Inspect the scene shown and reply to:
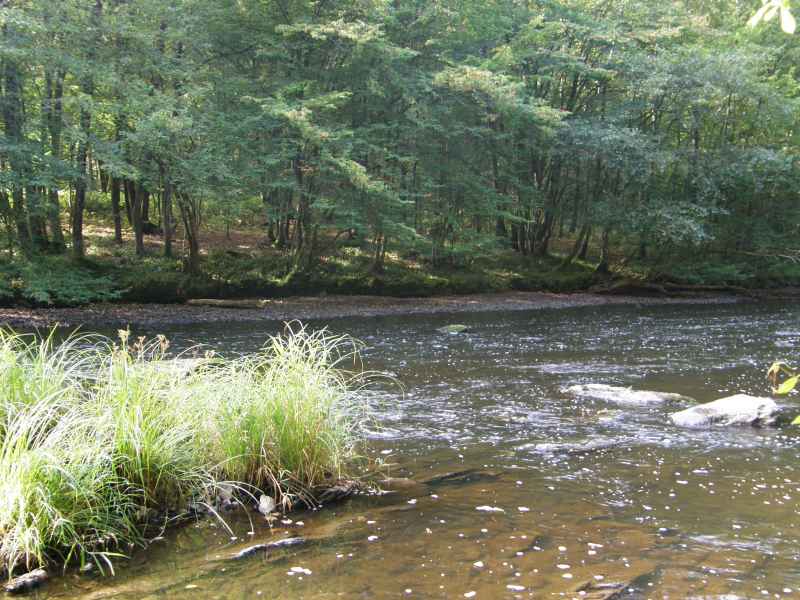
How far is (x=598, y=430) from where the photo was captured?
26.0 feet

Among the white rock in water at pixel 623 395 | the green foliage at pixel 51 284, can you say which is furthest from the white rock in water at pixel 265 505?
the green foliage at pixel 51 284

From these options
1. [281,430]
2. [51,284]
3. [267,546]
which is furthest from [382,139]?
[267,546]

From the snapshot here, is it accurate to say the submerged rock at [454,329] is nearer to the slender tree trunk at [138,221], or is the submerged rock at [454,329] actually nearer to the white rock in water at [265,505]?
the slender tree trunk at [138,221]

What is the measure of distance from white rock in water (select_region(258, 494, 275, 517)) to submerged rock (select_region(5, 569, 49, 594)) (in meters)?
1.64

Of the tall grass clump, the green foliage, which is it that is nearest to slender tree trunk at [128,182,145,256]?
the green foliage

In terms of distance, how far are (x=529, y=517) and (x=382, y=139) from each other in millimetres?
18149

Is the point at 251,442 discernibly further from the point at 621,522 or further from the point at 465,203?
the point at 465,203

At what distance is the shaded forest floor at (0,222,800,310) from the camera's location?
17969 millimetres

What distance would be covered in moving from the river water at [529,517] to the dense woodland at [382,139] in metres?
11.7

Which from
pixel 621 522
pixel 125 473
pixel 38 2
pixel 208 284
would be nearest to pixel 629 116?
pixel 208 284

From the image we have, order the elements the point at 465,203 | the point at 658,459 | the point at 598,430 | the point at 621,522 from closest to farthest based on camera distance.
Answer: the point at 621,522, the point at 658,459, the point at 598,430, the point at 465,203

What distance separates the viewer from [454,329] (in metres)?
Result: 16.8

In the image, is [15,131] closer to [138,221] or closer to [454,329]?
[138,221]

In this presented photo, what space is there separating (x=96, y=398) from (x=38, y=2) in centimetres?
1506
